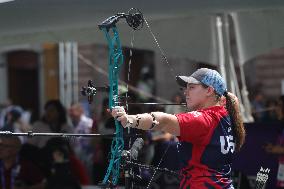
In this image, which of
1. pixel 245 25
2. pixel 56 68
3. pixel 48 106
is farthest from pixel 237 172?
pixel 56 68

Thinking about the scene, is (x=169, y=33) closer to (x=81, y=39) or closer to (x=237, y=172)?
(x=81, y=39)

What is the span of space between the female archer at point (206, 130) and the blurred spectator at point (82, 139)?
497 centimetres

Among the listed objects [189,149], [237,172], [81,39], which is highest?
[81,39]

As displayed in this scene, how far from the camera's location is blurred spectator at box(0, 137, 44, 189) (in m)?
7.71

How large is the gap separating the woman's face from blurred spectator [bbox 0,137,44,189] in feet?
11.7

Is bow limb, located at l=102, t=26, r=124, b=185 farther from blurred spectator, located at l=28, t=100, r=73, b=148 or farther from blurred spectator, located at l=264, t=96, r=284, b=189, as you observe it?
blurred spectator, located at l=28, t=100, r=73, b=148

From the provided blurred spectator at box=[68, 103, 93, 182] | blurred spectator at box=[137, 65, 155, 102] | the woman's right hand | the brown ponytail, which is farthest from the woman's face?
blurred spectator at box=[137, 65, 155, 102]

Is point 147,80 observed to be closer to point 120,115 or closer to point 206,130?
point 206,130

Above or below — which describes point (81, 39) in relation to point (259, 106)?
above

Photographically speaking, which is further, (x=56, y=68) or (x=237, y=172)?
(x=56, y=68)

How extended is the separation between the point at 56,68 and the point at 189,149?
48.8 feet

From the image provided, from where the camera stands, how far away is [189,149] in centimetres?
442

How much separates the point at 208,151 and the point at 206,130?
0.50 ft

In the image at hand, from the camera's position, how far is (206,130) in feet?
14.2
